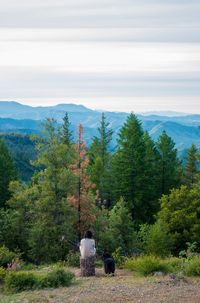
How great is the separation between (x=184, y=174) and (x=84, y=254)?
3869cm

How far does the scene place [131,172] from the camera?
45156mm

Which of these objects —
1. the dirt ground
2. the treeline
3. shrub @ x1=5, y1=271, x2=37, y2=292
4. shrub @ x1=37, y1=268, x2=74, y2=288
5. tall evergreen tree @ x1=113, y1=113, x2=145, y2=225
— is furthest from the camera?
tall evergreen tree @ x1=113, y1=113, x2=145, y2=225

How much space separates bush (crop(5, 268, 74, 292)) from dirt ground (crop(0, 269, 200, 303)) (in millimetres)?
388

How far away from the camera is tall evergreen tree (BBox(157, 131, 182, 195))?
49281 millimetres

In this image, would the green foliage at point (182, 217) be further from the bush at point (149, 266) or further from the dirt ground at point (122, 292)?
the dirt ground at point (122, 292)

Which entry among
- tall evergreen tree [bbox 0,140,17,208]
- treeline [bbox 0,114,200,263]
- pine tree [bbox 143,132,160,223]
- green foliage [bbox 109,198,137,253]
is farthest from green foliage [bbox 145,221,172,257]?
tall evergreen tree [bbox 0,140,17,208]

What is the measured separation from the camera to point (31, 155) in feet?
529

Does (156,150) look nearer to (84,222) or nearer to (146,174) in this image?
(146,174)

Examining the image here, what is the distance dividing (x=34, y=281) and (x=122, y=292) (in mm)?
2662

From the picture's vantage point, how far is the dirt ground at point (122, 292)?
44.4 feet

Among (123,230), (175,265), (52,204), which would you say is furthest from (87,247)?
(123,230)

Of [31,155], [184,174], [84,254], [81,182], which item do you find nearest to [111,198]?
[184,174]

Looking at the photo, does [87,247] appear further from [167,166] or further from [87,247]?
[167,166]

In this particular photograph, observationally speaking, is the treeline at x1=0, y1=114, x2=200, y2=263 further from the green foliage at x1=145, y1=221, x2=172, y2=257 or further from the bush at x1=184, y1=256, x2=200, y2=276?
the bush at x1=184, y1=256, x2=200, y2=276
